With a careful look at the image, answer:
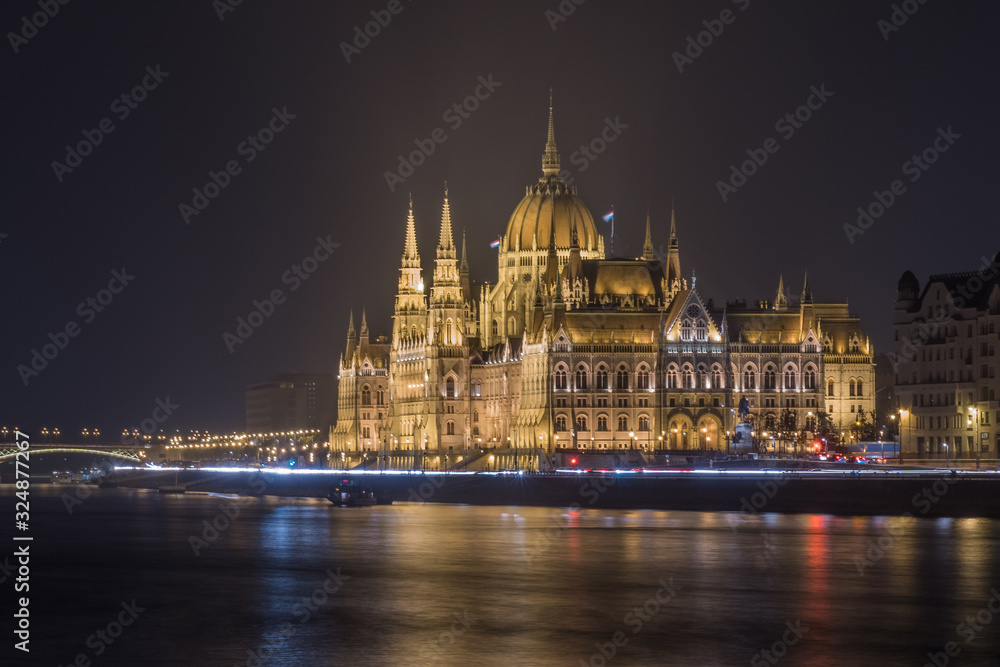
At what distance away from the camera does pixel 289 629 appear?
7569 cm

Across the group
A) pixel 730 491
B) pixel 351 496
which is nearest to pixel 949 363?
pixel 730 491

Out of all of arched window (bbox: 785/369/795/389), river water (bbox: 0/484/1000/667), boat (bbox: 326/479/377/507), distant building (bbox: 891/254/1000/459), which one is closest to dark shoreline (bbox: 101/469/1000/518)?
river water (bbox: 0/484/1000/667)

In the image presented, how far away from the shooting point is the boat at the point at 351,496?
6708 inches

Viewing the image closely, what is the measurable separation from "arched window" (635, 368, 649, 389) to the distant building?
27.1m

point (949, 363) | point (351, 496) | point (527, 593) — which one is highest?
point (949, 363)

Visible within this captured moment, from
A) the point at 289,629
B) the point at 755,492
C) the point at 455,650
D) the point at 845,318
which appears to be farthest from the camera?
the point at 845,318

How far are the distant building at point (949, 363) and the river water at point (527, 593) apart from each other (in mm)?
31458

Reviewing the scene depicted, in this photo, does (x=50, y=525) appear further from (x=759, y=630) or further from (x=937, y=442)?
(x=759, y=630)

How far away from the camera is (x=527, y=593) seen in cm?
8606

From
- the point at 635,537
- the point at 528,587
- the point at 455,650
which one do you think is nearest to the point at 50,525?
the point at 635,537

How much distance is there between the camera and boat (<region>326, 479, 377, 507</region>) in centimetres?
17038

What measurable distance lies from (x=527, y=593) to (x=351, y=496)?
85997mm

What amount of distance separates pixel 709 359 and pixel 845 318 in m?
23.5

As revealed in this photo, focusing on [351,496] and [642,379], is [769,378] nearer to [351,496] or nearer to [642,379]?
[642,379]
